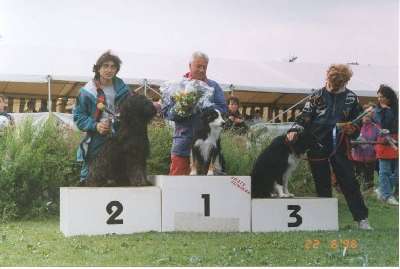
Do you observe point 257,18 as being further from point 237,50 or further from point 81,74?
point 81,74

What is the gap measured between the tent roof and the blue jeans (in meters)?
0.51

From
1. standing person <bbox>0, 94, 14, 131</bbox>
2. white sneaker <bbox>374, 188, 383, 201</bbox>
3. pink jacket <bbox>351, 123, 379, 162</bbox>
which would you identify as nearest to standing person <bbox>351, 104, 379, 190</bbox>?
pink jacket <bbox>351, 123, 379, 162</bbox>

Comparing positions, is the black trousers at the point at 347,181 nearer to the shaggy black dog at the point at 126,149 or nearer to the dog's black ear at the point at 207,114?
the dog's black ear at the point at 207,114

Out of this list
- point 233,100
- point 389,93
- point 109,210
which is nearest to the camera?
point 109,210

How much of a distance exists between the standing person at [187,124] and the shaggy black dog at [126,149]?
24cm

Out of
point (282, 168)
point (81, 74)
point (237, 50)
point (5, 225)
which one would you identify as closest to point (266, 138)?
point (282, 168)

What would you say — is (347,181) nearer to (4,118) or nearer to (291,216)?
(291,216)

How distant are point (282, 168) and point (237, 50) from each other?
29.6 inches

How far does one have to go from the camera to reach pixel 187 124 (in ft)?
15.7

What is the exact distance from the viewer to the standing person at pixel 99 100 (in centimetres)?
464

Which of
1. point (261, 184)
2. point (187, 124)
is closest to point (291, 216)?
point (261, 184)

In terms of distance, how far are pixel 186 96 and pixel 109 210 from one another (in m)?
0.77

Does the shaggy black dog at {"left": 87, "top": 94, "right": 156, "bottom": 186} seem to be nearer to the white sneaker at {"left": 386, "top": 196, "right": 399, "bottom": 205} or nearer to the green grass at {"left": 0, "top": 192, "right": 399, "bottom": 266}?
the green grass at {"left": 0, "top": 192, "right": 399, "bottom": 266}

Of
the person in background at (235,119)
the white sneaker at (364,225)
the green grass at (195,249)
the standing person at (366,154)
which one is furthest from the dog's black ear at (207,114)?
the white sneaker at (364,225)
